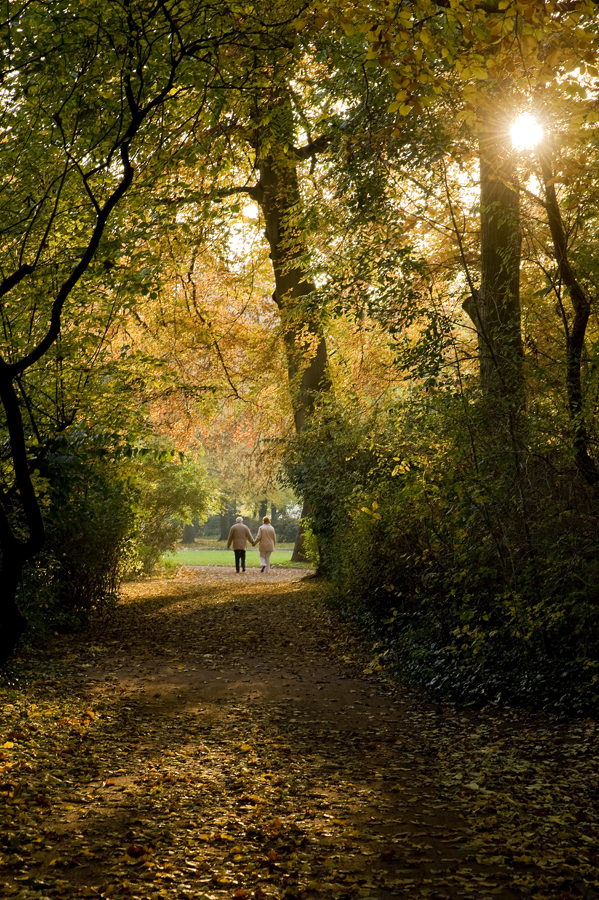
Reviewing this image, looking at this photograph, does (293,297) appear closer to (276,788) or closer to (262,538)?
(262,538)

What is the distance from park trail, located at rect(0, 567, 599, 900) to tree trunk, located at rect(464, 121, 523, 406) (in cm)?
308

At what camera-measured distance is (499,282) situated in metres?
9.47

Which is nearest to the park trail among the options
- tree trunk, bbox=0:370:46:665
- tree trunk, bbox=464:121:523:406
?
tree trunk, bbox=0:370:46:665

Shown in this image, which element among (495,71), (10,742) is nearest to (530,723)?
(10,742)

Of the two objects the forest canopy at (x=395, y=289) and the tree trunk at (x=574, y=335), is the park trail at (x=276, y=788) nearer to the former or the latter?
the forest canopy at (x=395, y=289)

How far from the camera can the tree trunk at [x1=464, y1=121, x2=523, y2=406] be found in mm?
7523

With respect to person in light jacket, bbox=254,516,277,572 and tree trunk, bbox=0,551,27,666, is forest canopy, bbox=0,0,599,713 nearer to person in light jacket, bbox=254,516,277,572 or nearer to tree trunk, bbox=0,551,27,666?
tree trunk, bbox=0,551,27,666

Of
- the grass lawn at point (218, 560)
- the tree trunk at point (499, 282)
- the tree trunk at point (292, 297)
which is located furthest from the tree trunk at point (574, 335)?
the grass lawn at point (218, 560)

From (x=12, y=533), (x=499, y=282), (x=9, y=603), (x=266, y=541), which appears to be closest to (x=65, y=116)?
(x=12, y=533)

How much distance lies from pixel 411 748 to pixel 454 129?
23.3 feet

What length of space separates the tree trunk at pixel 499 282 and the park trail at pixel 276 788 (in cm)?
308

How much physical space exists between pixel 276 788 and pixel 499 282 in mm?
6522

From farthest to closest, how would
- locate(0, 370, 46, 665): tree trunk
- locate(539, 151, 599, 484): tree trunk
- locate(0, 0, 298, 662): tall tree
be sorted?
locate(0, 0, 298, 662): tall tree → locate(539, 151, 599, 484): tree trunk → locate(0, 370, 46, 665): tree trunk

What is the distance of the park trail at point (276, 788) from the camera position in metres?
3.89
